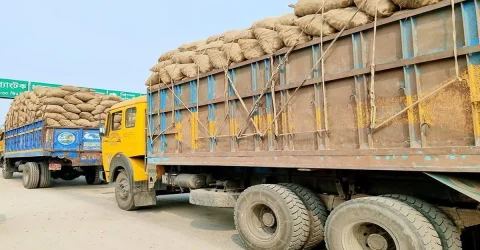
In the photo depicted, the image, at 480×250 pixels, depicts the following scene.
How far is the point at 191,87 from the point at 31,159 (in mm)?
9901

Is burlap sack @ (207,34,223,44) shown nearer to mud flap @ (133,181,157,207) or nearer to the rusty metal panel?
the rusty metal panel

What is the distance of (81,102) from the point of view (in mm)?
11438

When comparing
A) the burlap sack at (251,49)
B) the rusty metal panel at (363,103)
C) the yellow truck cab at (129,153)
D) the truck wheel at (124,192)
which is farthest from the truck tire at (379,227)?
the truck wheel at (124,192)

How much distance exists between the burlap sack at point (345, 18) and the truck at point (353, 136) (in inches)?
2.5

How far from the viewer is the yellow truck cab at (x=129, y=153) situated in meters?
6.62

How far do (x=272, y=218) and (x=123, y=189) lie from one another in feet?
13.0

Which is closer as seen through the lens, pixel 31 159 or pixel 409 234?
pixel 409 234

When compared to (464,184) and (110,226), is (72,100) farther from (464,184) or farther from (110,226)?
(464,184)

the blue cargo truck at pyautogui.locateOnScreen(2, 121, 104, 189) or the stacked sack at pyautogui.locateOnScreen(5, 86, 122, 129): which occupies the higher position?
the stacked sack at pyautogui.locateOnScreen(5, 86, 122, 129)

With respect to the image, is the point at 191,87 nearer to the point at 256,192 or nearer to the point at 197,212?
the point at 256,192

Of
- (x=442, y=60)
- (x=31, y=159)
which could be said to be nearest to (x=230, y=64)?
(x=442, y=60)

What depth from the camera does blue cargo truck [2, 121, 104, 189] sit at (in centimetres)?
1045

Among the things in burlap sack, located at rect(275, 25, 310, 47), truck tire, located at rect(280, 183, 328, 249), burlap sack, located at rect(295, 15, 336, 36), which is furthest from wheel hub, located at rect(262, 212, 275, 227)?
burlap sack, located at rect(295, 15, 336, 36)

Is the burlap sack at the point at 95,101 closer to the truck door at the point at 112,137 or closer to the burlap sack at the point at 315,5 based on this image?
the truck door at the point at 112,137
